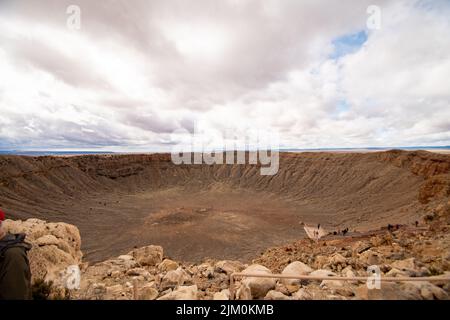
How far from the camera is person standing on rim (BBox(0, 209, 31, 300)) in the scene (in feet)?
8.99

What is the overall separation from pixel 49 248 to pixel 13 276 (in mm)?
3856

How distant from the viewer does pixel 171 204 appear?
42938 millimetres

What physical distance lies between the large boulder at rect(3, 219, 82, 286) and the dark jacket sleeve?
7.51 ft

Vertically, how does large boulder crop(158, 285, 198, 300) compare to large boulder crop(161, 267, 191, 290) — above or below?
above

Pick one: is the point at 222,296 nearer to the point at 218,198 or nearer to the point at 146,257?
the point at 146,257

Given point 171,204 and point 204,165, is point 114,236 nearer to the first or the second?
point 171,204

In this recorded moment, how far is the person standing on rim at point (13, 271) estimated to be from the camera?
2.74 m

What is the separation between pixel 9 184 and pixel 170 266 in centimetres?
4161

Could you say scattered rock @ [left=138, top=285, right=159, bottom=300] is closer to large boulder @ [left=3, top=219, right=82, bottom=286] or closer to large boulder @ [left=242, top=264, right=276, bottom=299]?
large boulder @ [left=3, top=219, right=82, bottom=286]

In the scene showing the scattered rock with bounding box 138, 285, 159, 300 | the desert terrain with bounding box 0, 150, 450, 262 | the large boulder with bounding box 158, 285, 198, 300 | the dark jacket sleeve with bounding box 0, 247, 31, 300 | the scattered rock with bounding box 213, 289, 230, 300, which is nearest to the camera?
the dark jacket sleeve with bounding box 0, 247, 31, 300

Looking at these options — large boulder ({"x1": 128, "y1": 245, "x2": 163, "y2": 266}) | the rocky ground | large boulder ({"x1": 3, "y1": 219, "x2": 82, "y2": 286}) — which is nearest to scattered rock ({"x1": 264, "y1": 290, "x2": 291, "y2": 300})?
the rocky ground

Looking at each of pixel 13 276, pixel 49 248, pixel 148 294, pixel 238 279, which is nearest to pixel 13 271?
pixel 13 276

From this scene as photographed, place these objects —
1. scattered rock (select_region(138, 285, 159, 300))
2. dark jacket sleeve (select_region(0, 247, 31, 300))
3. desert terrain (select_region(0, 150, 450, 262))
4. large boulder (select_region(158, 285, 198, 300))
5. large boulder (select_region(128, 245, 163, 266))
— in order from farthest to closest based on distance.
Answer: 1. desert terrain (select_region(0, 150, 450, 262))
2. large boulder (select_region(128, 245, 163, 266))
3. scattered rock (select_region(138, 285, 159, 300))
4. large boulder (select_region(158, 285, 198, 300))
5. dark jacket sleeve (select_region(0, 247, 31, 300))

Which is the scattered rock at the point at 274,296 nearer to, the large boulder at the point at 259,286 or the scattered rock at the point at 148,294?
the large boulder at the point at 259,286
